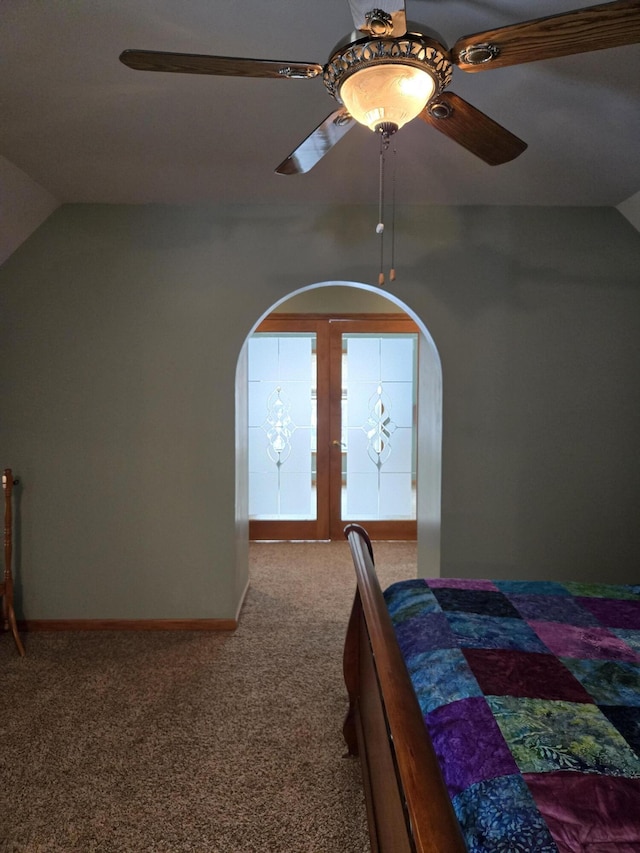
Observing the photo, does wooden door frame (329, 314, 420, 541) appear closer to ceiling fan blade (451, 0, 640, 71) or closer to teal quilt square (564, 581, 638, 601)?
teal quilt square (564, 581, 638, 601)

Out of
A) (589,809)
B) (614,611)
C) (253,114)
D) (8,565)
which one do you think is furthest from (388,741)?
(8,565)

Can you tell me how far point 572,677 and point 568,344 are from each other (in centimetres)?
231

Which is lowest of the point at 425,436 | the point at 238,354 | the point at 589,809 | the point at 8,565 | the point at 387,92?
the point at 8,565

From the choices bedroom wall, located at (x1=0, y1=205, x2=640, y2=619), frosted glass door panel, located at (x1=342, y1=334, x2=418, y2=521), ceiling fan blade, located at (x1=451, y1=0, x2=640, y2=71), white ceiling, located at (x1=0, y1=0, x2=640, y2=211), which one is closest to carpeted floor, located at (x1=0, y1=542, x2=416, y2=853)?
bedroom wall, located at (x1=0, y1=205, x2=640, y2=619)

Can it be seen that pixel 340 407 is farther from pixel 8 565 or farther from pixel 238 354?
pixel 8 565

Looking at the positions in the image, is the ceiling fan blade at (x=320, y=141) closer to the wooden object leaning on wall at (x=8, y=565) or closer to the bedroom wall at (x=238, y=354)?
the bedroom wall at (x=238, y=354)

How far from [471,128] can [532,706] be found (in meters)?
1.47

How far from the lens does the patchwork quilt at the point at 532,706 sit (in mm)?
1017

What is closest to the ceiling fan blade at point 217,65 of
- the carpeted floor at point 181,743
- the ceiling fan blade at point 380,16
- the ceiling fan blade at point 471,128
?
the ceiling fan blade at point 380,16

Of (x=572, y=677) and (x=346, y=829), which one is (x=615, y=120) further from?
(x=346, y=829)

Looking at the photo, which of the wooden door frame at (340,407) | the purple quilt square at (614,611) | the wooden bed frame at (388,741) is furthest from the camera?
the wooden door frame at (340,407)

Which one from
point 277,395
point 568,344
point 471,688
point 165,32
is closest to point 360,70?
point 165,32

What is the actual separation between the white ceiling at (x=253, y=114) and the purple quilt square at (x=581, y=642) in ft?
5.75

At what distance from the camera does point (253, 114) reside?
2.22 metres
